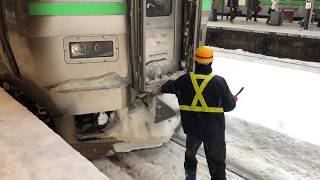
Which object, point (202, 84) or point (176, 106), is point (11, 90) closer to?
point (176, 106)

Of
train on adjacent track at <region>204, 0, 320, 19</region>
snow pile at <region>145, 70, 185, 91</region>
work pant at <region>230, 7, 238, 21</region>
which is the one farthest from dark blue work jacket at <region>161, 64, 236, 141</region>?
train on adjacent track at <region>204, 0, 320, 19</region>

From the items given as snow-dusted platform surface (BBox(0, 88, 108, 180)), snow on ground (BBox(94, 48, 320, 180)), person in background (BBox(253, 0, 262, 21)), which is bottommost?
snow on ground (BBox(94, 48, 320, 180))

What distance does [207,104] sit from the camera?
297cm

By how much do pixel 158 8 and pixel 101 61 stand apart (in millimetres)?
807

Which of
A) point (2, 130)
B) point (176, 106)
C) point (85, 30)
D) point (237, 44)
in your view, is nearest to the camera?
point (2, 130)

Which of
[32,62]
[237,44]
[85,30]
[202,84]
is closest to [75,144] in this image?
[32,62]

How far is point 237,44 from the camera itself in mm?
12195

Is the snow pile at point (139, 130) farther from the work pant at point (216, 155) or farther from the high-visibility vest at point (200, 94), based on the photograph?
the high-visibility vest at point (200, 94)

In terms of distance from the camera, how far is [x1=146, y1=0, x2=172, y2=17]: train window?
3420mm

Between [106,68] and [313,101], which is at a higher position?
[106,68]

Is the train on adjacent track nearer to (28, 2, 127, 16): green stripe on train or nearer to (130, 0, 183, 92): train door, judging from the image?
(130, 0, 183, 92): train door

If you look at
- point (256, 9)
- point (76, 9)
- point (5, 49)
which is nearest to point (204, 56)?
point (76, 9)

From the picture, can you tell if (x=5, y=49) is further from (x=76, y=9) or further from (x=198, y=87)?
(x=198, y=87)

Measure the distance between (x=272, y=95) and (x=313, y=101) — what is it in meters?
0.70
